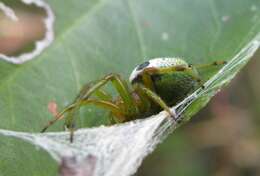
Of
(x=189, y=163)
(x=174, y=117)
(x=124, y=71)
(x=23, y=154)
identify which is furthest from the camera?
(x=189, y=163)

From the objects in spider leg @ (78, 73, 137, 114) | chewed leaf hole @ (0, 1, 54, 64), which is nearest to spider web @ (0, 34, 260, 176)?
spider leg @ (78, 73, 137, 114)

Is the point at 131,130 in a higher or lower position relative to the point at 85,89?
lower

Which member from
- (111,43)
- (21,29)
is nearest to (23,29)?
(21,29)

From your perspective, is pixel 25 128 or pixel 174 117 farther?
pixel 174 117

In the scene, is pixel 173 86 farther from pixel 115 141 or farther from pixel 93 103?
pixel 115 141

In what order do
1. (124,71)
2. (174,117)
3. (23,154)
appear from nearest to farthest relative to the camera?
1. (23,154)
2. (174,117)
3. (124,71)

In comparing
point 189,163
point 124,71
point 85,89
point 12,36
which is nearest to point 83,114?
point 85,89

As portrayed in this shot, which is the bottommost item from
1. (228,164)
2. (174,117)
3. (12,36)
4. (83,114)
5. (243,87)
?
(228,164)

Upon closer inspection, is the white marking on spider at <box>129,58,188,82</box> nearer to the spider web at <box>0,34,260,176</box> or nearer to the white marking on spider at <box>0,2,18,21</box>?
the spider web at <box>0,34,260,176</box>

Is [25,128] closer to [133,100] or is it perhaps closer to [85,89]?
[85,89]
